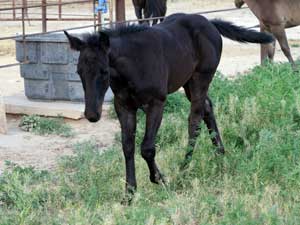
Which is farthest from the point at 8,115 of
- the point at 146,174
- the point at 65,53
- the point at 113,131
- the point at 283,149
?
the point at 283,149

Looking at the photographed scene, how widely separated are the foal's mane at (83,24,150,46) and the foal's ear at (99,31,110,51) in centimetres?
4

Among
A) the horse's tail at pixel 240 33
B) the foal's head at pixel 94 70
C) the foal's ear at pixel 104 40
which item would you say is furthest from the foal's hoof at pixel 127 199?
the horse's tail at pixel 240 33

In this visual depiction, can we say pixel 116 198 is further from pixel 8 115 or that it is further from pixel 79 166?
pixel 8 115

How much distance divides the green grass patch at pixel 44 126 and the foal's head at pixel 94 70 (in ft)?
10.0

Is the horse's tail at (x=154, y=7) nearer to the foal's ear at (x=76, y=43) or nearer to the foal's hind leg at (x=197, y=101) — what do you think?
the foal's hind leg at (x=197, y=101)

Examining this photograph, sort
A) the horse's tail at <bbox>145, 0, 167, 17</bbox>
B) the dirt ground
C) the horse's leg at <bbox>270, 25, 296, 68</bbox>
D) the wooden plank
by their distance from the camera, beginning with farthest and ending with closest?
the horse's tail at <bbox>145, 0, 167, 17</bbox> < the horse's leg at <bbox>270, 25, 296, 68</bbox> < the wooden plank < the dirt ground

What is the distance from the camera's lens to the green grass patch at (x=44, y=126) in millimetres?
7605

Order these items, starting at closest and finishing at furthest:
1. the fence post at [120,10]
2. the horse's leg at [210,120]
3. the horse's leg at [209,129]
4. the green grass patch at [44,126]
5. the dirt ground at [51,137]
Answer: the horse's leg at [209,129], the horse's leg at [210,120], the dirt ground at [51,137], the green grass patch at [44,126], the fence post at [120,10]

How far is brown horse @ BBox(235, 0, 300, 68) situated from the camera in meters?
9.81

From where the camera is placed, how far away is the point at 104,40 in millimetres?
4496

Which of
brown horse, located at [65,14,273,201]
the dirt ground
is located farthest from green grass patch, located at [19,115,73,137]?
brown horse, located at [65,14,273,201]

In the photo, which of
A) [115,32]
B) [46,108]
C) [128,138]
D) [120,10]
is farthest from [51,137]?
[120,10]

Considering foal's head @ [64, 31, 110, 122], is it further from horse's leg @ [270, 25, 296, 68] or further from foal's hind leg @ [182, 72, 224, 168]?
horse's leg @ [270, 25, 296, 68]

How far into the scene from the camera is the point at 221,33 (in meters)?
6.12
